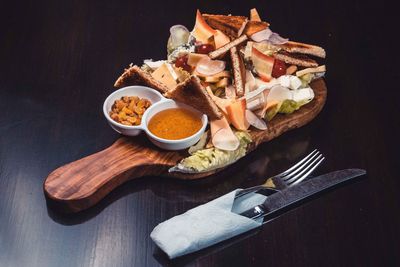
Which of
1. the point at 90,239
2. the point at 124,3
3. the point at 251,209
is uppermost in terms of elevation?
the point at 124,3

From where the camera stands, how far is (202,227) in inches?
80.9

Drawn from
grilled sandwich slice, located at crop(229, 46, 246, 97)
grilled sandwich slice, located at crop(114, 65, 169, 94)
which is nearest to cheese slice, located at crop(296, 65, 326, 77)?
grilled sandwich slice, located at crop(229, 46, 246, 97)

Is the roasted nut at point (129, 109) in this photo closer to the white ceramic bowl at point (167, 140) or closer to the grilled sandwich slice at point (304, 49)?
the white ceramic bowl at point (167, 140)

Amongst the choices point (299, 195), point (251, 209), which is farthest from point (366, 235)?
point (251, 209)

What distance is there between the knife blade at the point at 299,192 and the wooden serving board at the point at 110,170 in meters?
0.28

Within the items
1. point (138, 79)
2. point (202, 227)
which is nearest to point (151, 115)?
point (138, 79)

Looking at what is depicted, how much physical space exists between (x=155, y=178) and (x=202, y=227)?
364 millimetres

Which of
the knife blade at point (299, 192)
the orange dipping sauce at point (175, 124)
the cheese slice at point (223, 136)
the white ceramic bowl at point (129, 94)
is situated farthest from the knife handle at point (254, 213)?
the white ceramic bowl at point (129, 94)

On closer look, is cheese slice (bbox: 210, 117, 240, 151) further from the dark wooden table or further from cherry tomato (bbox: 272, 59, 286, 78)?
cherry tomato (bbox: 272, 59, 286, 78)

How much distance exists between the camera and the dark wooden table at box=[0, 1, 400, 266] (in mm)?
2107

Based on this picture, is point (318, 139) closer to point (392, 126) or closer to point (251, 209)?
point (392, 126)

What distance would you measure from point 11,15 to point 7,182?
1.28 meters

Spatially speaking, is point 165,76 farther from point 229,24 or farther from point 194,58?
point 229,24

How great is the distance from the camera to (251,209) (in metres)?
2.16
